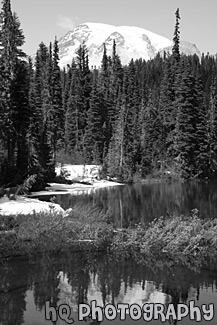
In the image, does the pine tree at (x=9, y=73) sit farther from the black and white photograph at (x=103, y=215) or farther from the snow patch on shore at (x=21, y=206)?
the snow patch on shore at (x=21, y=206)

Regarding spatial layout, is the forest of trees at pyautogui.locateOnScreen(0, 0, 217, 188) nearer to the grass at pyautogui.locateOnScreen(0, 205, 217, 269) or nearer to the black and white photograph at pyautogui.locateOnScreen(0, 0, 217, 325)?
the black and white photograph at pyautogui.locateOnScreen(0, 0, 217, 325)

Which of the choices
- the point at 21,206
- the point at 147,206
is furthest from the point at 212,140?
the point at 21,206

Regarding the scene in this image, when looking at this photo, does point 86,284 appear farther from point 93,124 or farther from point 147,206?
point 93,124

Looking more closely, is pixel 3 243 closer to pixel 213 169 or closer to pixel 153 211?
pixel 153 211

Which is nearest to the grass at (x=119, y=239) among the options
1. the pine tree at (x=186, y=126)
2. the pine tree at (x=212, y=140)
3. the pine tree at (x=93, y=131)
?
the pine tree at (x=186, y=126)

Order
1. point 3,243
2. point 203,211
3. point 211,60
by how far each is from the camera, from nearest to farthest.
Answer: point 3,243
point 203,211
point 211,60

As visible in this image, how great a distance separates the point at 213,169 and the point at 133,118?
60.0 ft

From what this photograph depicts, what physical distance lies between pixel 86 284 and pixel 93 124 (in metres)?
52.3

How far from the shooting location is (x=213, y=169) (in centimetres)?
5700

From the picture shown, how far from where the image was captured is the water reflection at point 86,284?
1005 centimetres

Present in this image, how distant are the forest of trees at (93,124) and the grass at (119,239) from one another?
675 inches

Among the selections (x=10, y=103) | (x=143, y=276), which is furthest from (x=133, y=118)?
(x=143, y=276)

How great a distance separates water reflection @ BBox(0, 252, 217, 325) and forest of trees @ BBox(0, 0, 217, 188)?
20.1 metres

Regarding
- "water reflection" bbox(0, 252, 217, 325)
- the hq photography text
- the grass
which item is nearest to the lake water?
"water reflection" bbox(0, 252, 217, 325)
